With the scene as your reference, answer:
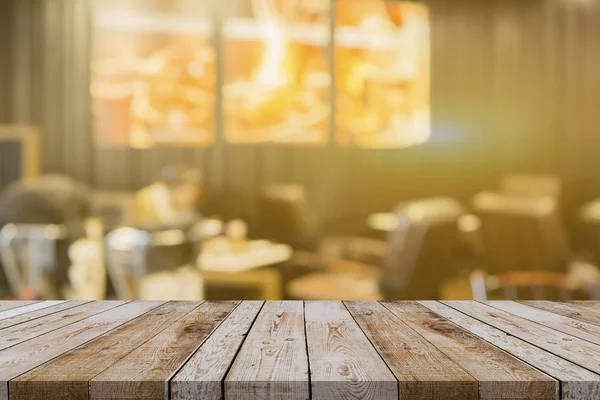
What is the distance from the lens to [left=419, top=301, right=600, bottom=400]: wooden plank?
80 cm

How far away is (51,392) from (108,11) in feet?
9.20

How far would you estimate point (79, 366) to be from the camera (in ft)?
2.84

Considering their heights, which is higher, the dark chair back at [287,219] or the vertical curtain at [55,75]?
the vertical curtain at [55,75]

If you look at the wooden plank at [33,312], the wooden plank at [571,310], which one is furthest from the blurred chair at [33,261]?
the wooden plank at [571,310]

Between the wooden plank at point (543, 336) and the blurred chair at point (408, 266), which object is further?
the blurred chair at point (408, 266)

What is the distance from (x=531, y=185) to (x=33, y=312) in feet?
8.91

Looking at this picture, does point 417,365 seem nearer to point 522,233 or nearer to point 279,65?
point 279,65

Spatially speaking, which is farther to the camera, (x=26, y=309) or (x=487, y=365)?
(x=26, y=309)

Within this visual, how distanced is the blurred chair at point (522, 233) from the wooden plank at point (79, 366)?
2444mm

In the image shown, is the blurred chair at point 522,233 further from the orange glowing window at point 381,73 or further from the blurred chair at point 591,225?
the orange glowing window at point 381,73

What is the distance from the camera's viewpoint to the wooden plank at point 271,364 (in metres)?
0.80

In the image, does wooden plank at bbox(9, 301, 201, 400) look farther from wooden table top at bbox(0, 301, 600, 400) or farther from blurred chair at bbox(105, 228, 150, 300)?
blurred chair at bbox(105, 228, 150, 300)

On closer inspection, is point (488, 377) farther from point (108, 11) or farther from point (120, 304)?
point (108, 11)

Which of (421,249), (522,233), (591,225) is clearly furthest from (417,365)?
(591,225)
